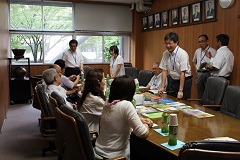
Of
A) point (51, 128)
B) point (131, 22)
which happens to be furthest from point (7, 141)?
point (131, 22)

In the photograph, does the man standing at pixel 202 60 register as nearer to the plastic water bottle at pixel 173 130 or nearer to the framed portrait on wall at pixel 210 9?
the framed portrait on wall at pixel 210 9

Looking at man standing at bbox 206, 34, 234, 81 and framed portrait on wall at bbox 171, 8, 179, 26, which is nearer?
man standing at bbox 206, 34, 234, 81

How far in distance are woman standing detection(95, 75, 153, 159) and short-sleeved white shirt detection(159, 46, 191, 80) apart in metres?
1.80

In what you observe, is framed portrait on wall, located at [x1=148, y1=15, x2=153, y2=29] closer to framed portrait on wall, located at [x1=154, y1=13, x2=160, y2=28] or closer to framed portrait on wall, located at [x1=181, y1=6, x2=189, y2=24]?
framed portrait on wall, located at [x1=154, y1=13, x2=160, y2=28]

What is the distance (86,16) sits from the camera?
7.88 m

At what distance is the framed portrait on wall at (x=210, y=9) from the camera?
538 centimetres

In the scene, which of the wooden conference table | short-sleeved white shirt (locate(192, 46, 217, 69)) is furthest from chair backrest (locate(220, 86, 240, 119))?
short-sleeved white shirt (locate(192, 46, 217, 69))

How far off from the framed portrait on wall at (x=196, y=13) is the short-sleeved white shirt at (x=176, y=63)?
2324 mm

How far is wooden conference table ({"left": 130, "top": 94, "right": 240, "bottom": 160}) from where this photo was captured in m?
1.80

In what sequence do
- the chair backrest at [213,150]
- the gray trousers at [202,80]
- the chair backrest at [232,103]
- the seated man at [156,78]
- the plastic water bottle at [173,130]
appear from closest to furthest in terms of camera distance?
1. the chair backrest at [213,150]
2. the plastic water bottle at [173,130]
3. the chair backrest at [232,103]
4. the seated man at [156,78]
5. the gray trousers at [202,80]

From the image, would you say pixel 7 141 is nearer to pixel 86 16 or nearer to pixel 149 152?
pixel 149 152

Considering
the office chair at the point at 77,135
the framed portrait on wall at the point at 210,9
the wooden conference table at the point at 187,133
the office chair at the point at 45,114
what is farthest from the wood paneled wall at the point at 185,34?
the office chair at the point at 77,135

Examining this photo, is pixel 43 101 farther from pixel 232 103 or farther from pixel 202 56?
pixel 202 56

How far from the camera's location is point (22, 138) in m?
4.16
